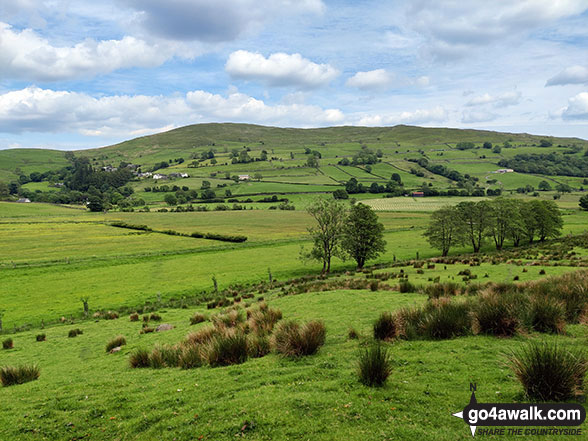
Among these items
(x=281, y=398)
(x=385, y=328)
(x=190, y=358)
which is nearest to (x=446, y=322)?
(x=385, y=328)

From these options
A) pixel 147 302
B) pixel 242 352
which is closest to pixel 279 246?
pixel 147 302

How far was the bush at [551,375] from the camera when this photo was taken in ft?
19.0

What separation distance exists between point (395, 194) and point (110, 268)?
444ft

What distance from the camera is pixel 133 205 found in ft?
513

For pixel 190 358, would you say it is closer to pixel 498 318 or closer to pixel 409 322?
pixel 409 322

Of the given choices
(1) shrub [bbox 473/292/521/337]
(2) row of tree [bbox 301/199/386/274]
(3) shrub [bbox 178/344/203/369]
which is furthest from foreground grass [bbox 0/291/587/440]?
(2) row of tree [bbox 301/199/386/274]

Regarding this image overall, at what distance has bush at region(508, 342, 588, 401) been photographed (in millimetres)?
5781

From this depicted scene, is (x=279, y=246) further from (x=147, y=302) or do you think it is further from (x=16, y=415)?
(x=16, y=415)

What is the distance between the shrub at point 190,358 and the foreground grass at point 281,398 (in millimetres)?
301

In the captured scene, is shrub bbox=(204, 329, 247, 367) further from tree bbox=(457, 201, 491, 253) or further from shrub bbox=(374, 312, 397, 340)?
tree bbox=(457, 201, 491, 253)

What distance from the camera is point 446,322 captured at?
10.2 m

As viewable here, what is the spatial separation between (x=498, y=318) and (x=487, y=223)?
5341cm

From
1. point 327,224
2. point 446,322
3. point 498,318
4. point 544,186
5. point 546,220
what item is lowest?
point 546,220

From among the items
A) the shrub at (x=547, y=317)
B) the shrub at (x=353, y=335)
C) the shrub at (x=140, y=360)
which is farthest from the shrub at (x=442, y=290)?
the shrub at (x=140, y=360)
